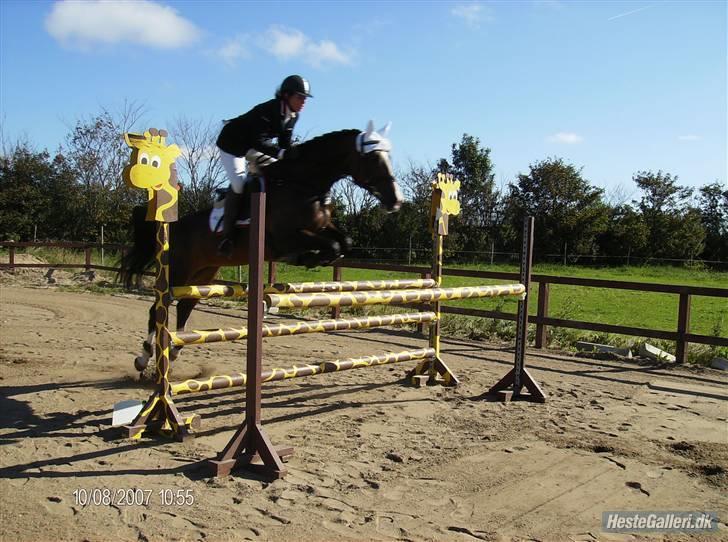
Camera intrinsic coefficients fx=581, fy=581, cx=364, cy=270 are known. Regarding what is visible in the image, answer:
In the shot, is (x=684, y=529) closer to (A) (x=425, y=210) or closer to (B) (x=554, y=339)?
(B) (x=554, y=339)

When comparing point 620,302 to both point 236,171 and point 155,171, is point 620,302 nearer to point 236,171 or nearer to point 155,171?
point 236,171

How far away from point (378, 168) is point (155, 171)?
5.00 ft

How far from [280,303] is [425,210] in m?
22.4

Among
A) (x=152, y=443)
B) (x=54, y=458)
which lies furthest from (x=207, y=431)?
(x=54, y=458)

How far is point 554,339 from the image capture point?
8266 millimetres

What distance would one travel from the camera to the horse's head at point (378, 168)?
4168 millimetres

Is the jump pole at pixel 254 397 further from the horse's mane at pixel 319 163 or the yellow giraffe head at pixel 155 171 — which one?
the horse's mane at pixel 319 163

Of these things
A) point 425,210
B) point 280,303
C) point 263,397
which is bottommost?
point 263,397

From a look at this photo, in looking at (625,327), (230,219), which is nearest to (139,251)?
(230,219)

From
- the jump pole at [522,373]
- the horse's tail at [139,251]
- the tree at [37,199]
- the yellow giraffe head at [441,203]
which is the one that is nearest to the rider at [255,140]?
the horse's tail at [139,251]

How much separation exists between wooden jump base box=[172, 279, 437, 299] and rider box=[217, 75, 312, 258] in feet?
2.25

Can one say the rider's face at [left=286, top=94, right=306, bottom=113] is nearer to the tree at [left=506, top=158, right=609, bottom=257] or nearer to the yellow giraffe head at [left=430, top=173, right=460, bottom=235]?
the yellow giraffe head at [left=430, top=173, right=460, bottom=235]

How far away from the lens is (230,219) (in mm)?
4637

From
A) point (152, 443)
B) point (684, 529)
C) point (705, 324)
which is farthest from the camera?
point (705, 324)
